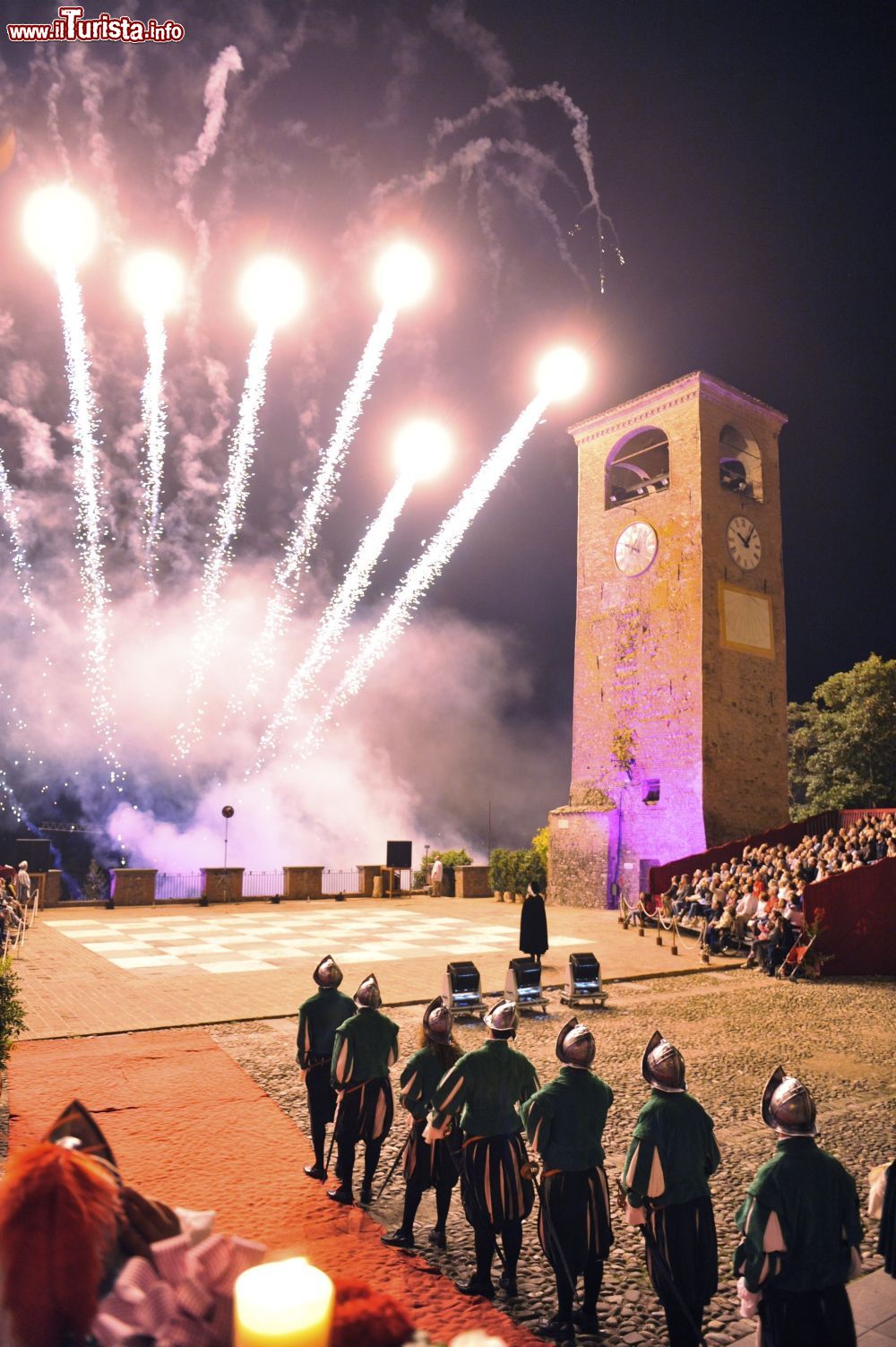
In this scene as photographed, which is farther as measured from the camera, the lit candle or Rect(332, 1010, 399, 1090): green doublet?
Rect(332, 1010, 399, 1090): green doublet

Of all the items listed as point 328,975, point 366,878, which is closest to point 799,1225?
point 328,975

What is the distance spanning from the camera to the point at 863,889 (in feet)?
55.2

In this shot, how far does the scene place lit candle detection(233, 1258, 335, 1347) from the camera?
149 centimetres

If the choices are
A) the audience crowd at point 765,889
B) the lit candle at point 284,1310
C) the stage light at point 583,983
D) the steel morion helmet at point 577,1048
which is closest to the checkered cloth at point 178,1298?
the lit candle at point 284,1310

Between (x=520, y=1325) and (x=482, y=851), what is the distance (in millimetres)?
48238

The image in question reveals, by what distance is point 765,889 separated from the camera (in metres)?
19.7

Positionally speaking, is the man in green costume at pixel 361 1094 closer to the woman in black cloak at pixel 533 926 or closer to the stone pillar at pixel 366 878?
the woman in black cloak at pixel 533 926

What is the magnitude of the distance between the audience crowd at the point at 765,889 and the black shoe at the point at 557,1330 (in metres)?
13.2

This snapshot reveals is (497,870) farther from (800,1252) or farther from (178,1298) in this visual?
(178,1298)

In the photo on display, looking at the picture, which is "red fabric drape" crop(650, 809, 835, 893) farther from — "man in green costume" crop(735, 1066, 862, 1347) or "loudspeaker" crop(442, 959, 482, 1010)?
"man in green costume" crop(735, 1066, 862, 1347)

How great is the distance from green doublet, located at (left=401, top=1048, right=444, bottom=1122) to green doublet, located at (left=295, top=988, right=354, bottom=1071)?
3.52 ft

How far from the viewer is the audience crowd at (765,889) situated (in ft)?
55.4

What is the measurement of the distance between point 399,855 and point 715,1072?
25804 millimetres

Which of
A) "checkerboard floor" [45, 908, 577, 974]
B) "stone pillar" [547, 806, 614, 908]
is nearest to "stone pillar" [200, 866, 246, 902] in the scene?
"checkerboard floor" [45, 908, 577, 974]
